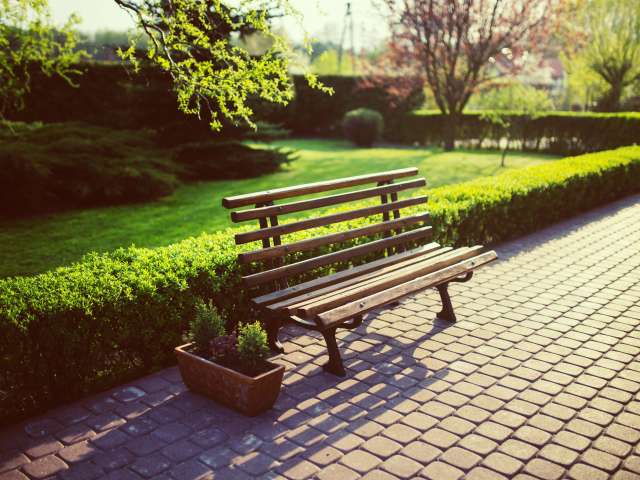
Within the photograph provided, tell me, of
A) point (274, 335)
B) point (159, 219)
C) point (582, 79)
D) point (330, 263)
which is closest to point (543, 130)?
point (582, 79)

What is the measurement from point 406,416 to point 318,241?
1.79 metres

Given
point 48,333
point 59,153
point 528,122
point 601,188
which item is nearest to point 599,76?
point 528,122

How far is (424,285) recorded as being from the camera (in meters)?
4.95

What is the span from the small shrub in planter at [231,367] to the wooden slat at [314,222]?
681 mm

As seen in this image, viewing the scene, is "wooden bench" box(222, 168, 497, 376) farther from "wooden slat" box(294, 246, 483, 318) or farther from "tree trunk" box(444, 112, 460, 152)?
"tree trunk" box(444, 112, 460, 152)

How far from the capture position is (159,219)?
10742mm

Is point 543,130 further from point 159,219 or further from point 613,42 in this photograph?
point 159,219

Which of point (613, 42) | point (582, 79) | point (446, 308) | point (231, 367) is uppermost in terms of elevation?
point (613, 42)

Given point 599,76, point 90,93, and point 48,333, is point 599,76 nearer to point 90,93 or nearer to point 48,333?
point 90,93

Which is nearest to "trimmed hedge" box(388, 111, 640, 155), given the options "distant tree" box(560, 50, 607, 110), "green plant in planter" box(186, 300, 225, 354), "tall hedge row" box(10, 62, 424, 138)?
"distant tree" box(560, 50, 607, 110)

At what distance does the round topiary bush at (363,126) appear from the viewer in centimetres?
2372

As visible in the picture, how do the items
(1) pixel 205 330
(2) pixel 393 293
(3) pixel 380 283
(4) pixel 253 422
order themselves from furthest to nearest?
(3) pixel 380 283 < (2) pixel 393 293 < (1) pixel 205 330 < (4) pixel 253 422

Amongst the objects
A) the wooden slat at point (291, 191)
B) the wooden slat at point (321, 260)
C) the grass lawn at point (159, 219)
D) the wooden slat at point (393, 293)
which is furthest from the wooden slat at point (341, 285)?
the grass lawn at point (159, 219)

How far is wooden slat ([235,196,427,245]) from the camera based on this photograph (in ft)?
15.1
